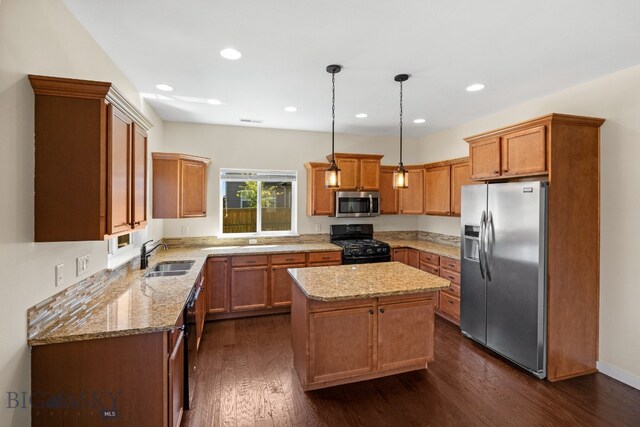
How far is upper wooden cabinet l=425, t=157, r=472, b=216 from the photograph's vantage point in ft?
14.5

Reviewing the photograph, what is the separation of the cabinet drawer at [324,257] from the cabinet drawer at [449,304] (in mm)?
1528

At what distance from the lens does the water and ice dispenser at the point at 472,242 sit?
3402 mm

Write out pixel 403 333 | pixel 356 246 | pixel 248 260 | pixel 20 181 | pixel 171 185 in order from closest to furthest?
pixel 20 181 < pixel 403 333 < pixel 171 185 < pixel 248 260 < pixel 356 246

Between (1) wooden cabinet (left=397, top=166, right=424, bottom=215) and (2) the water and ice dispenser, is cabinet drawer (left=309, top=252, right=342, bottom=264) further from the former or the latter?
(2) the water and ice dispenser

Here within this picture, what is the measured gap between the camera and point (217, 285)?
13.4 ft

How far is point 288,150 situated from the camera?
5.09 meters

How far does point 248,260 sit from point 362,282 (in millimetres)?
2082

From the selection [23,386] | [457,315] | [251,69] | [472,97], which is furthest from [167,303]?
[472,97]

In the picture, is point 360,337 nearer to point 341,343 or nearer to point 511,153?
point 341,343

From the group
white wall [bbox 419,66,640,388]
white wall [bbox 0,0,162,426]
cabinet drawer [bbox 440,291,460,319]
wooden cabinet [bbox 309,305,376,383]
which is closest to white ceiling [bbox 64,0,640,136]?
white wall [bbox 419,66,640,388]

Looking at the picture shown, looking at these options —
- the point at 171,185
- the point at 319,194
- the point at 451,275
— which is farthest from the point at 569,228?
the point at 171,185

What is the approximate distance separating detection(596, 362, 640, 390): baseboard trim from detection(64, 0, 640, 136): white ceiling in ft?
8.93

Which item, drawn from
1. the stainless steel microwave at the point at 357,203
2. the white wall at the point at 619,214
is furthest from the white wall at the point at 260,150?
the white wall at the point at 619,214

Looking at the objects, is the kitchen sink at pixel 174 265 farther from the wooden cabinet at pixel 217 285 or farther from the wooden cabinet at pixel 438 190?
the wooden cabinet at pixel 438 190
